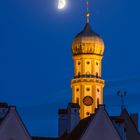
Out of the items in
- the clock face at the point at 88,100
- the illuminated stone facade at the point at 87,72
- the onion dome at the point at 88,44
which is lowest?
the clock face at the point at 88,100

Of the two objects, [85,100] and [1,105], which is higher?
[85,100]

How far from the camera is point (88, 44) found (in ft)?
548

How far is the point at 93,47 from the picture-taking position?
166 metres

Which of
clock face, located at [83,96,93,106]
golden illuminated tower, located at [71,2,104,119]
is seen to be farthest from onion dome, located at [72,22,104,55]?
clock face, located at [83,96,93,106]

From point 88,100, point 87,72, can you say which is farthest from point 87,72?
point 88,100

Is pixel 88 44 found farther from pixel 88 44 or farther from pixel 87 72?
pixel 87 72

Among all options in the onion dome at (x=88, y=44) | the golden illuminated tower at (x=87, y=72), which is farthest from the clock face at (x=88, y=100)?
the onion dome at (x=88, y=44)

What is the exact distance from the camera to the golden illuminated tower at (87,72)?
163 m

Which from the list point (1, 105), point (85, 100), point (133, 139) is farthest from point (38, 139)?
point (85, 100)

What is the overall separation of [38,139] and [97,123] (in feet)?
20.9

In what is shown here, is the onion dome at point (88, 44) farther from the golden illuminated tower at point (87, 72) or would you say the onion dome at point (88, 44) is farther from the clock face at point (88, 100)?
the clock face at point (88, 100)

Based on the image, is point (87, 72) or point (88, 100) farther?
point (87, 72)

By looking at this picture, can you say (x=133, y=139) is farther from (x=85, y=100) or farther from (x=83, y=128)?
(x=85, y=100)

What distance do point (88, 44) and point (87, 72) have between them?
7024 mm
